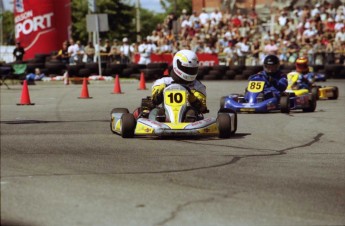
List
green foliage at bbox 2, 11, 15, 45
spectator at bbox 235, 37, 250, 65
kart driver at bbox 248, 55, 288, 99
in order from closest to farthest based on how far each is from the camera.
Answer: kart driver at bbox 248, 55, 288, 99, spectator at bbox 235, 37, 250, 65, green foliage at bbox 2, 11, 15, 45

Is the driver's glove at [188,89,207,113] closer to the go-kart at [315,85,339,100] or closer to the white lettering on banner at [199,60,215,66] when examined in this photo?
the go-kart at [315,85,339,100]

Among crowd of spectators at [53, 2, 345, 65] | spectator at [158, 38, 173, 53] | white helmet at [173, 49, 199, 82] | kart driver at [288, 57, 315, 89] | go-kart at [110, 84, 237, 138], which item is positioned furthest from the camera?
spectator at [158, 38, 173, 53]

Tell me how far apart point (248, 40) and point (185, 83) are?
22633 mm

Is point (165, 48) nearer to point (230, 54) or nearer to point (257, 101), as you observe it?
point (230, 54)

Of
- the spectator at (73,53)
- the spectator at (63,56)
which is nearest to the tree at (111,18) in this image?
the spectator at (73,53)

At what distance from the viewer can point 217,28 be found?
36.9m

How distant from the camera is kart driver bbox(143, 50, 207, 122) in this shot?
12.6m

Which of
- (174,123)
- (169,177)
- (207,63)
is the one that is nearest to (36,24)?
(207,63)

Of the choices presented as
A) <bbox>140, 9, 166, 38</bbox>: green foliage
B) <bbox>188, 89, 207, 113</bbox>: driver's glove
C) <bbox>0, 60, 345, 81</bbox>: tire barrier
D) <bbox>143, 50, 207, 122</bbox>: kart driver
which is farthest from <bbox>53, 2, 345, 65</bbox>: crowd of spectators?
<bbox>140, 9, 166, 38</bbox>: green foliage

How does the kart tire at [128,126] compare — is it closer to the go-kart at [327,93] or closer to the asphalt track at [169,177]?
the asphalt track at [169,177]

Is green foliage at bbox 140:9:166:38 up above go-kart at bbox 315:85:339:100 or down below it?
below

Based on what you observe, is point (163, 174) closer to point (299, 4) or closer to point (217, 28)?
point (217, 28)

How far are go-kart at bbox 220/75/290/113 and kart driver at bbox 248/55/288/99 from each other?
0.23 ft

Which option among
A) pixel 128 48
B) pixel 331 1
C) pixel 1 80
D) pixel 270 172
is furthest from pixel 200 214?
pixel 331 1
